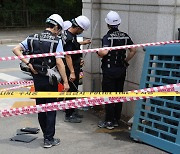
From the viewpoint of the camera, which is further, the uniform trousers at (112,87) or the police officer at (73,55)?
the police officer at (73,55)

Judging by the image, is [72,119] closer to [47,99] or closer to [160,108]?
[47,99]

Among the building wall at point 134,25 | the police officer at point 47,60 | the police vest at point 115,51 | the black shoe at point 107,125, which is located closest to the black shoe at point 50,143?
the police officer at point 47,60

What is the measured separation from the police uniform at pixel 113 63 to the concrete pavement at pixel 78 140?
0.42 metres

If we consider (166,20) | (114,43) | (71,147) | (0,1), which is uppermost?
(0,1)

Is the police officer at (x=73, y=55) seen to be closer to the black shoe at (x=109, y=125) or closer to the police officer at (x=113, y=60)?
the police officer at (x=113, y=60)

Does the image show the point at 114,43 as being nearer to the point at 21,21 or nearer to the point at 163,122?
the point at 163,122

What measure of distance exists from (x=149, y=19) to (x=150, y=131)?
1.78 m

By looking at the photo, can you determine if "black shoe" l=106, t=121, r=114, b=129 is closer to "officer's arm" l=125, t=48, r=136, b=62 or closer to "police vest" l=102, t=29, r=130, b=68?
"police vest" l=102, t=29, r=130, b=68

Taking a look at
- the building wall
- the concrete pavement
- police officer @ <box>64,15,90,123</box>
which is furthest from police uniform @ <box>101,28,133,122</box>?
police officer @ <box>64,15,90,123</box>

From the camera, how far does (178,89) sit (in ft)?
14.6

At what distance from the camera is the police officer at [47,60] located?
4.73 metres

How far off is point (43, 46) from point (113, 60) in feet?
4.36

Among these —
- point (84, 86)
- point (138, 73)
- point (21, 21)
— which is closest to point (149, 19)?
point (138, 73)

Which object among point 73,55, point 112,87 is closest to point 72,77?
point 73,55
